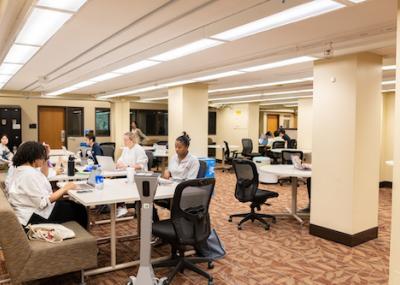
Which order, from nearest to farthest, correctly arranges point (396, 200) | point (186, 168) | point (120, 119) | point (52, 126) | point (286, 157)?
point (396, 200) → point (186, 168) → point (286, 157) → point (120, 119) → point (52, 126)

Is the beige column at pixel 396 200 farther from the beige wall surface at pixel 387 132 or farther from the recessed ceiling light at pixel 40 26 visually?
the beige wall surface at pixel 387 132

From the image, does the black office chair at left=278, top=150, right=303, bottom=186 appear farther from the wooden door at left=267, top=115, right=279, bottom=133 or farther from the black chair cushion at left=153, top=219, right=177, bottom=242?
the wooden door at left=267, top=115, right=279, bottom=133

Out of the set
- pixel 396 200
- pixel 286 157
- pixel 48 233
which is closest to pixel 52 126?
pixel 286 157

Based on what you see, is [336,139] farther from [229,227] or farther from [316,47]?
[229,227]

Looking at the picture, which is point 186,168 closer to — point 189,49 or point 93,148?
point 189,49

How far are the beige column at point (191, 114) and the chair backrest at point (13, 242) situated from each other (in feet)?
17.4

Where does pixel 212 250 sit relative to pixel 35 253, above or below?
below

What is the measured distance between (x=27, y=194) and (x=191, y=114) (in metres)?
5.15

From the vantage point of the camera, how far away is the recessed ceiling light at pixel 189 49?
3.85m

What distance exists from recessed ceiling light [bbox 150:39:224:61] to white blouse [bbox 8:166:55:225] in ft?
7.05

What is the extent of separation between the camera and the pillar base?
4.32 meters

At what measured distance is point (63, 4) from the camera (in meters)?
2.79

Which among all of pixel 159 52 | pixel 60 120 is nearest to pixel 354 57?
pixel 159 52

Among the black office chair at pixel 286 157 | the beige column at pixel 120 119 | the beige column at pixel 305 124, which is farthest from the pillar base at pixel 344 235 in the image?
the beige column at pixel 120 119
